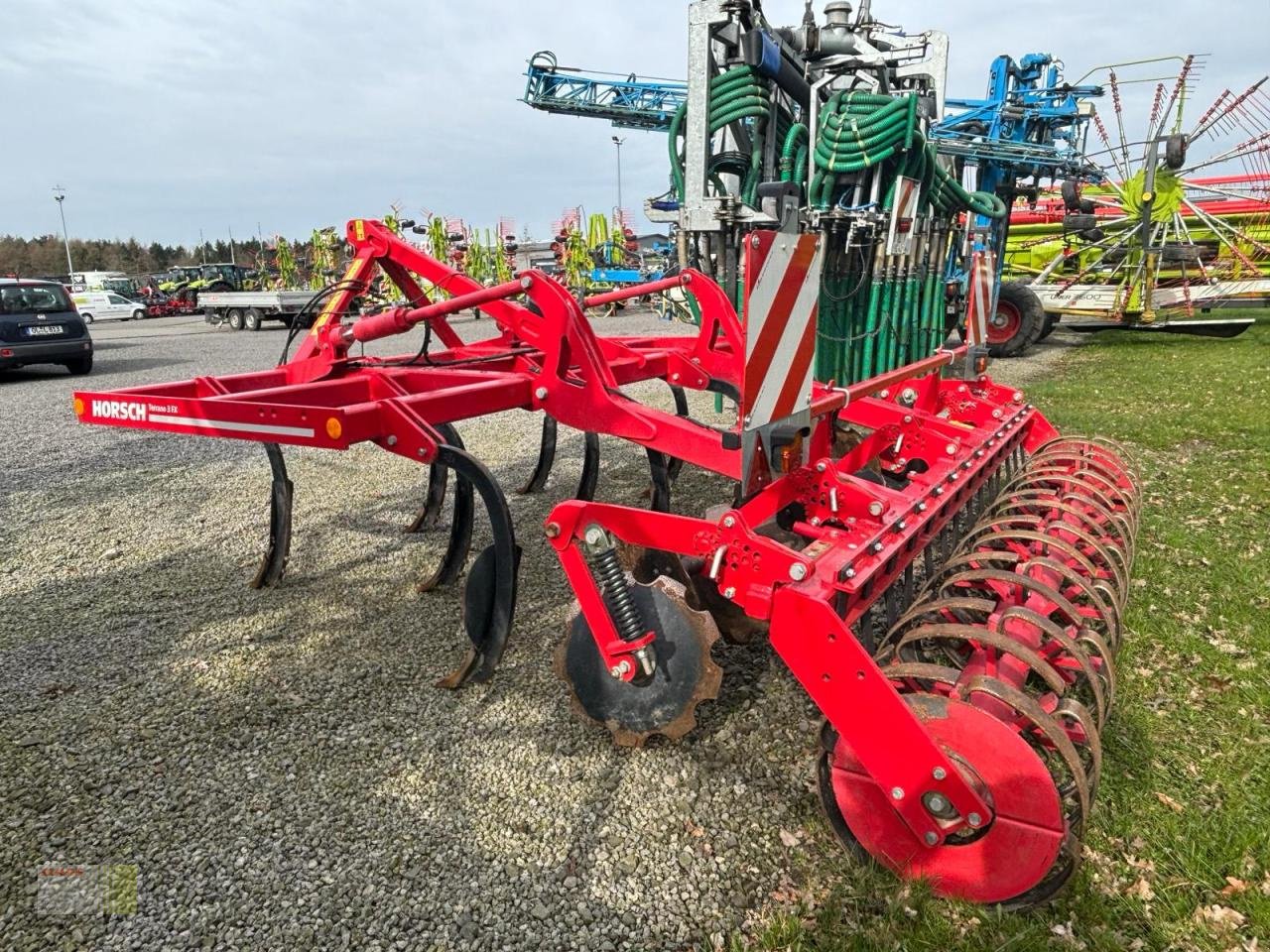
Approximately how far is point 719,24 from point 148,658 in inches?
203

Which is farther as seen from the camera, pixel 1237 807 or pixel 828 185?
pixel 828 185

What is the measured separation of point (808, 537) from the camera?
298cm

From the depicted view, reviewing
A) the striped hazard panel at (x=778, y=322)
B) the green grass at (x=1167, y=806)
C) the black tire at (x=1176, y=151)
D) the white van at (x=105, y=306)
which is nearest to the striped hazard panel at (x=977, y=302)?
the green grass at (x=1167, y=806)

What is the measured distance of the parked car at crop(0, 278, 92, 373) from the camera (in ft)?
37.5

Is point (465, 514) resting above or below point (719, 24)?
below

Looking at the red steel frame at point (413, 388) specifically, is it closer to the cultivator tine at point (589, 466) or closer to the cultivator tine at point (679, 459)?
the cultivator tine at point (589, 466)

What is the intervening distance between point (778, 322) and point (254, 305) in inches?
867

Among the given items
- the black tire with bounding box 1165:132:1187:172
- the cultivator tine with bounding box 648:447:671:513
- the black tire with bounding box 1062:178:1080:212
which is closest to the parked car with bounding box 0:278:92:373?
the cultivator tine with bounding box 648:447:671:513

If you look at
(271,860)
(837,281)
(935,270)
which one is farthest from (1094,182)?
(271,860)

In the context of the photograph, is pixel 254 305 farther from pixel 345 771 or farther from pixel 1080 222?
pixel 345 771

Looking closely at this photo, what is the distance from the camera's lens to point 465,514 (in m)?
3.73

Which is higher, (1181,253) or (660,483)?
(1181,253)

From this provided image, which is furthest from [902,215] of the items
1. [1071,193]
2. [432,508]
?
[1071,193]

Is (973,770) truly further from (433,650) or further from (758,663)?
(433,650)
